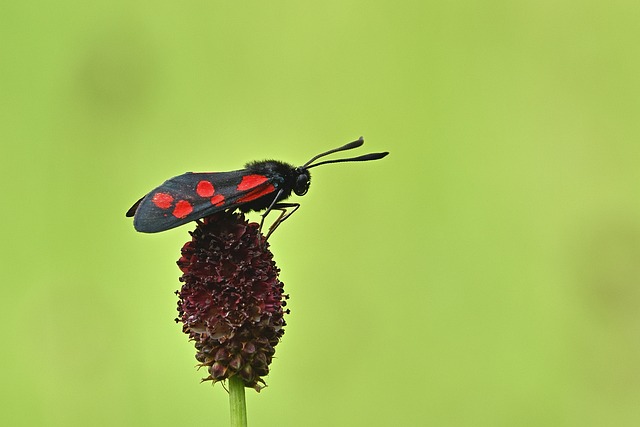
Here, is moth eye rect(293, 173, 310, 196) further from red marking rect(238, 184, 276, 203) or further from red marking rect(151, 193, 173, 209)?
red marking rect(151, 193, 173, 209)

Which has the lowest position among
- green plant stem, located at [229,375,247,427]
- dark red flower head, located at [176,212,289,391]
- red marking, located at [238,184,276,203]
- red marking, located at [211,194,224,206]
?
green plant stem, located at [229,375,247,427]

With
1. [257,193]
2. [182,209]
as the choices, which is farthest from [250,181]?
[182,209]

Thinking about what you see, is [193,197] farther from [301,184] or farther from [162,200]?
[301,184]

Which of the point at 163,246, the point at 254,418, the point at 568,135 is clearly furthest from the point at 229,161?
the point at 568,135

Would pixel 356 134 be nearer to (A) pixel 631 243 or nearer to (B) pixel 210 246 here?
(A) pixel 631 243

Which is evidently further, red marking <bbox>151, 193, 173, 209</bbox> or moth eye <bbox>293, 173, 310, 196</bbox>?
moth eye <bbox>293, 173, 310, 196</bbox>

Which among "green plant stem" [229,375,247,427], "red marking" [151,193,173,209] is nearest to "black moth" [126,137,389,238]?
"red marking" [151,193,173,209]

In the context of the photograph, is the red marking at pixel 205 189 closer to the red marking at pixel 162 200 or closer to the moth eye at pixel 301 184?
the red marking at pixel 162 200

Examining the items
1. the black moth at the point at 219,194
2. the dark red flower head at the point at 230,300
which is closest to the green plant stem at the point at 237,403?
the dark red flower head at the point at 230,300
